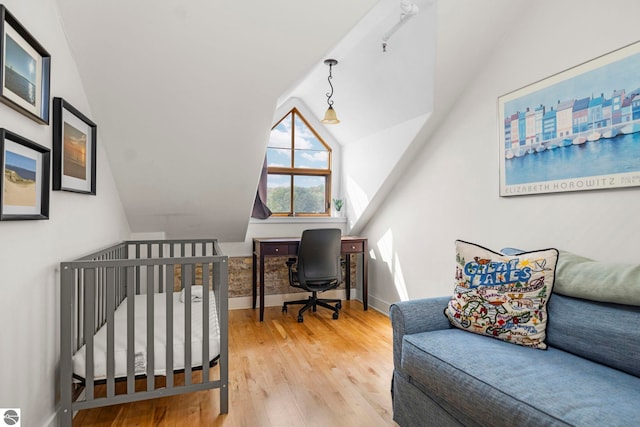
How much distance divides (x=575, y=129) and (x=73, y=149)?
269cm

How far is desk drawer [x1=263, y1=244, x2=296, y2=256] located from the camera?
3668mm

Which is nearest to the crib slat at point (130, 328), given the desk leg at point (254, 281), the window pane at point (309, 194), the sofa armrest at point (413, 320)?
the sofa armrest at point (413, 320)

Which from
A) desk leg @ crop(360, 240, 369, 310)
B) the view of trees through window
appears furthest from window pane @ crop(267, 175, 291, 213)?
desk leg @ crop(360, 240, 369, 310)

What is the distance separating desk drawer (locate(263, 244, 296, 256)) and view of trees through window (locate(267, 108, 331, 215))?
2.29ft

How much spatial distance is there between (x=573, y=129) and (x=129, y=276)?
2443 mm

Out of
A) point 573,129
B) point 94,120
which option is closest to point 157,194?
point 94,120

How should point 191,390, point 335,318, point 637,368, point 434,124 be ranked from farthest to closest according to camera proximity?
point 335,318
point 434,124
point 191,390
point 637,368

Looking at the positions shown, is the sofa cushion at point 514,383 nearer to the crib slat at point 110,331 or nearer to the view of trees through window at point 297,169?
the crib slat at point 110,331

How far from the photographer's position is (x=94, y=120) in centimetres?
239

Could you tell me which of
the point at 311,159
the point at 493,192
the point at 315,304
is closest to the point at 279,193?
the point at 311,159

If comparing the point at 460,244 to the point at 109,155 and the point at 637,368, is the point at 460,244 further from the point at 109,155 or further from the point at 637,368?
the point at 109,155

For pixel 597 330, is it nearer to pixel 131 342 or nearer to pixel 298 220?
pixel 131 342

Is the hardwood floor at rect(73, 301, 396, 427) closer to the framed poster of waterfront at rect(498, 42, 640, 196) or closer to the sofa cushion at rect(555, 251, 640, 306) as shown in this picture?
the sofa cushion at rect(555, 251, 640, 306)

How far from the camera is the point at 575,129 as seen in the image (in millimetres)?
1981
